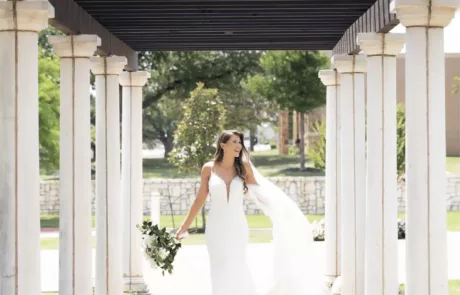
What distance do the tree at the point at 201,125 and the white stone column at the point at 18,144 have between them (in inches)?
741

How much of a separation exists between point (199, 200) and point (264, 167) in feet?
117

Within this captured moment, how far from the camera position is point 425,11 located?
759 centimetres

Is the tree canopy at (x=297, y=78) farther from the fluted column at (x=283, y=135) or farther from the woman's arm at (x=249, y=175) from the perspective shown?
the woman's arm at (x=249, y=175)

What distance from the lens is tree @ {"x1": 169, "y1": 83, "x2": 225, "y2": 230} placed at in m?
26.3

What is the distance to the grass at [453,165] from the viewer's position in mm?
39228

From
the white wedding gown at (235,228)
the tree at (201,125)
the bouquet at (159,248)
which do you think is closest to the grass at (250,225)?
the tree at (201,125)

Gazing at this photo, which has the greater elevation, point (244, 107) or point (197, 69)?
point (197, 69)

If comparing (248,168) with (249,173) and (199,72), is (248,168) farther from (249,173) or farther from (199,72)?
(199,72)

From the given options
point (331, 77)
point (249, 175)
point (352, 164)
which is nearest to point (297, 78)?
point (331, 77)

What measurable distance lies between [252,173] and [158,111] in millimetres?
44502

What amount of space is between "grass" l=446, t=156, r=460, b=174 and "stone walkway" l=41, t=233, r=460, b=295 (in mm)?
18144

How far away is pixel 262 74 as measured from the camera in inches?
1911

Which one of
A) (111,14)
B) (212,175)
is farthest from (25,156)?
(111,14)

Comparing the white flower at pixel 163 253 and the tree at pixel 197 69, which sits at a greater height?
the tree at pixel 197 69
